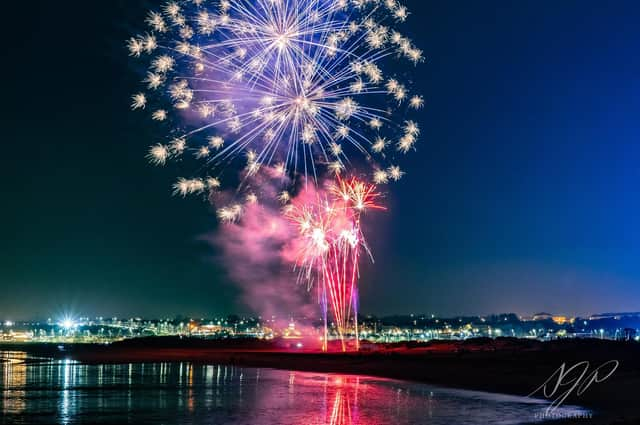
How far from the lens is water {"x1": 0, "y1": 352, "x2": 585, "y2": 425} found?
2417 centimetres

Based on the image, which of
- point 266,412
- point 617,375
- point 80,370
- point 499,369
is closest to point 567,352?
point 499,369

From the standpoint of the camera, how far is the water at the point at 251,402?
24172mm

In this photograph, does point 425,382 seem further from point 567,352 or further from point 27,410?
point 27,410

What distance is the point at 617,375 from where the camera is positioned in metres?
34.5

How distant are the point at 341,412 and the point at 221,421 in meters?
4.51

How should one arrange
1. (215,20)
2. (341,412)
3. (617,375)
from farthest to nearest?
(617,375) < (215,20) < (341,412)
